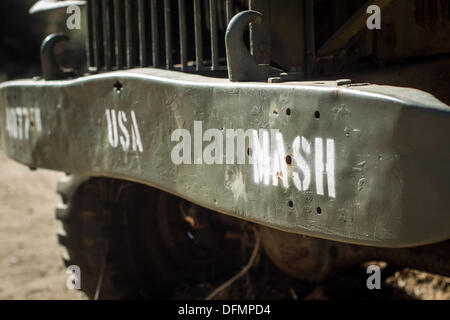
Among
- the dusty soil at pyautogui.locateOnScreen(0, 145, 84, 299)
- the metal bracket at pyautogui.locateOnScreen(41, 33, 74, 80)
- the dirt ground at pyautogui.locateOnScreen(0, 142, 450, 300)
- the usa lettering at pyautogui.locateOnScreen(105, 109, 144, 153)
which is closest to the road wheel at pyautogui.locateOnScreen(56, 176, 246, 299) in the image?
the dirt ground at pyautogui.locateOnScreen(0, 142, 450, 300)

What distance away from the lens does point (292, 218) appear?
6.43 ft

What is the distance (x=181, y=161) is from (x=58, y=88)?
0.75 metres

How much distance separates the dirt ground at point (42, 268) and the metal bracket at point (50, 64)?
1126 millimetres

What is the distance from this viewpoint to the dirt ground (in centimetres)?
364

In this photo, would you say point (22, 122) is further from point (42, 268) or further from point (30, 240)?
point (30, 240)

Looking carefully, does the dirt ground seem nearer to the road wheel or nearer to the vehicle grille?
→ the road wheel

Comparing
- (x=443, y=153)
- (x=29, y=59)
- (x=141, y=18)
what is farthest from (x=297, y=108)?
(x=29, y=59)

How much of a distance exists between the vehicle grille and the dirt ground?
1236 mm

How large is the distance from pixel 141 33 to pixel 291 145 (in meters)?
1.05

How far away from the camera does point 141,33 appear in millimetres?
2758

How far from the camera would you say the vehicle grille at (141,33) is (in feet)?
8.88

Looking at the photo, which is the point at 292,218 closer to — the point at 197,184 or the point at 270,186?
the point at 270,186

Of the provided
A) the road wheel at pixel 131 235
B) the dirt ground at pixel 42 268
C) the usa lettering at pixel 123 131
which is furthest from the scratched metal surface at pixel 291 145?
the dirt ground at pixel 42 268

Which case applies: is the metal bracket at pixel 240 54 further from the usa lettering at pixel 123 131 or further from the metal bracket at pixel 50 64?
the metal bracket at pixel 50 64
